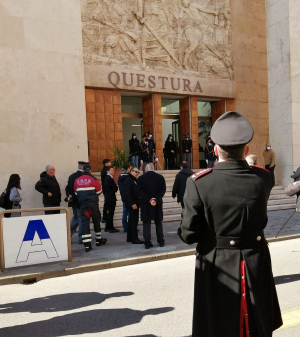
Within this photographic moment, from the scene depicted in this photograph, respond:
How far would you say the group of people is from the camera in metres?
16.2

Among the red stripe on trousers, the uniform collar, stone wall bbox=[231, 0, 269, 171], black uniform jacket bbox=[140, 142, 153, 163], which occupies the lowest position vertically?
the red stripe on trousers

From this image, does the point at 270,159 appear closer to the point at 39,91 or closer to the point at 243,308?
the point at 39,91

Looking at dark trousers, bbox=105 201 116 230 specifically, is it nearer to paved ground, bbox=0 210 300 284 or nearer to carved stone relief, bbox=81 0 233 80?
paved ground, bbox=0 210 300 284

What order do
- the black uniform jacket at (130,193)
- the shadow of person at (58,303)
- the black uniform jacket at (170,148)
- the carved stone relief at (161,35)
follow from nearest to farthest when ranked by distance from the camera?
1. the shadow of person at (58,303)
2. the black uniform jacket at (130,193)
3. the carved stone relief at (161,35)
4. the black uniform jacket at (170,148)

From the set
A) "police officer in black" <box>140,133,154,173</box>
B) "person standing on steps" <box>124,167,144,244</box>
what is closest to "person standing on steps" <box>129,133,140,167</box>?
"police officer in black" <box>140,133,154,173</box>

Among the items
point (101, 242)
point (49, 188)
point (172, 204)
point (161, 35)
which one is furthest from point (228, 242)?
point (161, 35)

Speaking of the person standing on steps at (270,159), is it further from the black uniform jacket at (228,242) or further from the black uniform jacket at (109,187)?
the black uniform jacket at (228,242)

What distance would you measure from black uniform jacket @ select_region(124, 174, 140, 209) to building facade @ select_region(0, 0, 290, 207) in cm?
461

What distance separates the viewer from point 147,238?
316 inches

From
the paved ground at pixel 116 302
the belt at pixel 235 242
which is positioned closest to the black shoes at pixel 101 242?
the paved ground at pixel 116 302

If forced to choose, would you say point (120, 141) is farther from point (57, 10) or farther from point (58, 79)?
point (57, 10)

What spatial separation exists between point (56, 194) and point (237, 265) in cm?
816

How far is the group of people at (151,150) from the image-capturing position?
1619 cm

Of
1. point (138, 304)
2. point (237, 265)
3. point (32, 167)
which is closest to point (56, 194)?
point (32, 167)
